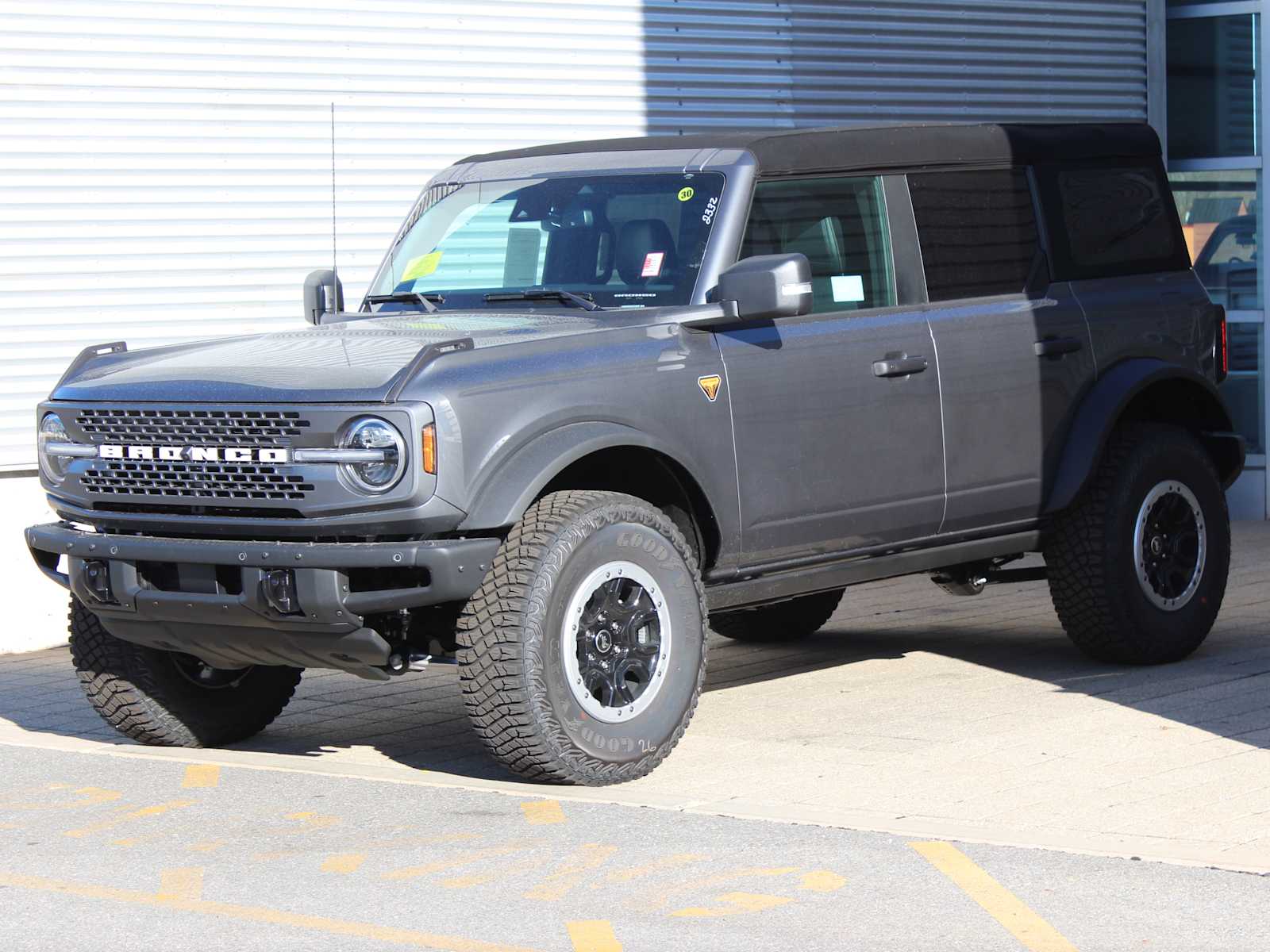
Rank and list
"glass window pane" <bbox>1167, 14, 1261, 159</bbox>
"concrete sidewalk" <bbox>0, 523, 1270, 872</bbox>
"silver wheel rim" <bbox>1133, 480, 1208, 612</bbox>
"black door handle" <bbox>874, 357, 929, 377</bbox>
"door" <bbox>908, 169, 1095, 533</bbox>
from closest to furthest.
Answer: "concrete sidewalk" <bbox>0, 523, 1270, 872</bbox> → "black door handle" <bbox>874, 357, 929, 377</bbox> → "door" <bbox>908, 169, 1095, 533</bbox> → "silver wheel rim" <bbox>1133, 480, 1208, 612</bbox> → "glass window pane" <bbox>1167, 14, 1261, 159</bbox>

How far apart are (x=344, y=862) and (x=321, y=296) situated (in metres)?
3.12

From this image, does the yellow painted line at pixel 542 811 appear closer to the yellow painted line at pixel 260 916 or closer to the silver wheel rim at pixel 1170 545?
the yellow painted line at pixel 260 916

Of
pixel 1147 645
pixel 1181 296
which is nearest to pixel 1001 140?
pixel 1181 296

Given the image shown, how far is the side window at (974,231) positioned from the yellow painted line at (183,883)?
3.61 metres

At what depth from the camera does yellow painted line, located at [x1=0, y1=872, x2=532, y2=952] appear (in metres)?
4.98

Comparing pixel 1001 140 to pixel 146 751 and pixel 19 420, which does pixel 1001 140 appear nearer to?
pixel 146 751

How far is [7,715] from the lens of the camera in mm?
8688

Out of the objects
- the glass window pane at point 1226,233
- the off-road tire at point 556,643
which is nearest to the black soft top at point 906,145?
the off-road tire at point 556,643

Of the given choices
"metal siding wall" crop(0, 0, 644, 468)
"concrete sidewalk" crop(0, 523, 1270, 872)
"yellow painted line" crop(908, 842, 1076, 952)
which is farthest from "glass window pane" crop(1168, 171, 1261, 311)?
"yellow painted line" crop(908, 842, 1076, 952)

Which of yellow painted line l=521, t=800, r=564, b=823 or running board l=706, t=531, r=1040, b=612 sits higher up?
running board l=706, t=531, r=1040, b=612

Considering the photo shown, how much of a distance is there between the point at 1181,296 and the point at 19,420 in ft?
19.3

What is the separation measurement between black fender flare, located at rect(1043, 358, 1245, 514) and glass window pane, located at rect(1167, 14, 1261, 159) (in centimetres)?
590

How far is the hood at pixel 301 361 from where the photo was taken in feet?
21.2

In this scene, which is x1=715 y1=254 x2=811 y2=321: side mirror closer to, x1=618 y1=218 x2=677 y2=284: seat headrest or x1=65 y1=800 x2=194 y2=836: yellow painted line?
x1=618 y1=218 x2=677 y2=284: seat headrest
